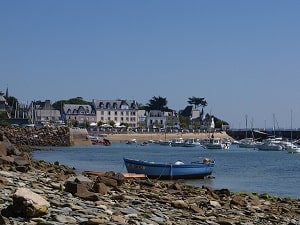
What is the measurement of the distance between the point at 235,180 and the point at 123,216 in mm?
32369

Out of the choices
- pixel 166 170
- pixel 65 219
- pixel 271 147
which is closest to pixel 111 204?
pixel 65 219

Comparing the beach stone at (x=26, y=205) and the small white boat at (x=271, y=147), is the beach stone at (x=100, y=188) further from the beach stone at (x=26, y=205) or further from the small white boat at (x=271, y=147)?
the small white boat at (x=271, y=147)

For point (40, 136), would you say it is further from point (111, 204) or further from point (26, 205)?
point (26, 205)

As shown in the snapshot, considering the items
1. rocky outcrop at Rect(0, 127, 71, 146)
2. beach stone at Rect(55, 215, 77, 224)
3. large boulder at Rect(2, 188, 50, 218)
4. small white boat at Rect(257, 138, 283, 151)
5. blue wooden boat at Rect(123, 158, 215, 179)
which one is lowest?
blue wooden boat at Rect(123, 158, 215, 179)

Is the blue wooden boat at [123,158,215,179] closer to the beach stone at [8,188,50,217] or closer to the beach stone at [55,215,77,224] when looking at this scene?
the beach stone at [55,215,77,224]

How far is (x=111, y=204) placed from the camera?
15.3m

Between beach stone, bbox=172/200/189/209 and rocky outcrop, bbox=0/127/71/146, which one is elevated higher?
rocky outcrop, bbox=0/127/71/146

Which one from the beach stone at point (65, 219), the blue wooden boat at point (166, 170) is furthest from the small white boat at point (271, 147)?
the beach stone at point (65, 219)

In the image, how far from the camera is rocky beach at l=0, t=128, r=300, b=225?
12852 mm

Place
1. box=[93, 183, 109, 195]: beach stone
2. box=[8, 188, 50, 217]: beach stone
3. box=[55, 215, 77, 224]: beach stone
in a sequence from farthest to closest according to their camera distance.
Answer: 1. box=[93, 183, 109, 195]: beach stone
2. box=[55, 215, 77, 224]: beach stone
3. box=[8, 188, 50, 217]: beach stone

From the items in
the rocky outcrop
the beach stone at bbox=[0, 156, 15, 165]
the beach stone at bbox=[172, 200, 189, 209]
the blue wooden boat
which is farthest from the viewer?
the rocky outcrop

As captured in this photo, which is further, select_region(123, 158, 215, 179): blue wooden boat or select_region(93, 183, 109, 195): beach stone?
select_region(123, 158, 215, 179): blue wooden boat

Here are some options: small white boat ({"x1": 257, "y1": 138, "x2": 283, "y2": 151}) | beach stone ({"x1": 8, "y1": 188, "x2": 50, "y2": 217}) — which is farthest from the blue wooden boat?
small white boat ({"x1": 257, "y1": 138, "x2": 283, "y2": 151})

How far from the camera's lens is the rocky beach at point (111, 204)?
12.9 meters
